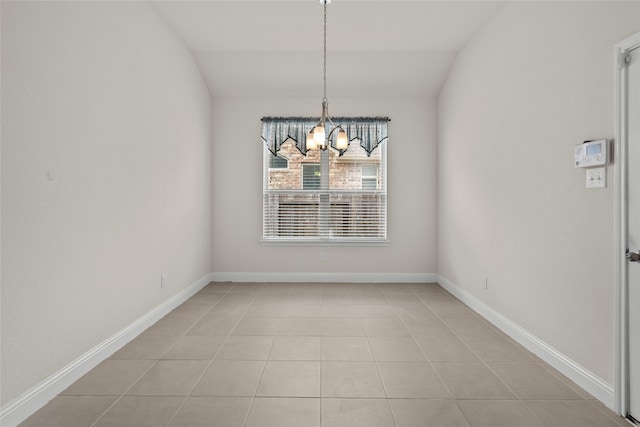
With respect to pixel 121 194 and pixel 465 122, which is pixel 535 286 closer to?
pixel 465 122

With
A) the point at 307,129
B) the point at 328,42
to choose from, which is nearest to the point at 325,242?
the point at 307,129

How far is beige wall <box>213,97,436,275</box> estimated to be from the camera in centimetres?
505

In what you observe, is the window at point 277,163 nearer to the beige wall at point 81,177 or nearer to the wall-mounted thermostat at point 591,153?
the beige wall at point 81,177

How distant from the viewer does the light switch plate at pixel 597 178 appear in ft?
6.57

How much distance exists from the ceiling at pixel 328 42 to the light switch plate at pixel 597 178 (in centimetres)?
210

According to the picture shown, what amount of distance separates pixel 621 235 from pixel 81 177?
3.32 meters

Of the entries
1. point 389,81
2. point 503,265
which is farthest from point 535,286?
point 389,81

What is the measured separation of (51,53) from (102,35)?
60 cm

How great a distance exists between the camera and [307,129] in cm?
502

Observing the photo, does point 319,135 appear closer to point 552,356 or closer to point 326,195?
point 326,195

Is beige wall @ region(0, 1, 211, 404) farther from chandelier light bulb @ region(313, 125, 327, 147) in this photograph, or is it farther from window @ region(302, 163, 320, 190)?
window @ region(302, 163, 320, 190)

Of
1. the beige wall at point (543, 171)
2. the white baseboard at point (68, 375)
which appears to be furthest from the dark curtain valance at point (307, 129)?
the white baseboard at point (68, 375)

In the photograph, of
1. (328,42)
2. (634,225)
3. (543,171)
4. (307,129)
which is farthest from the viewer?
(307,129)

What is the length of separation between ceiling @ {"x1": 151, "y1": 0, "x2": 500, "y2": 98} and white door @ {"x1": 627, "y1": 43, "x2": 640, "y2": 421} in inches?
75.7
